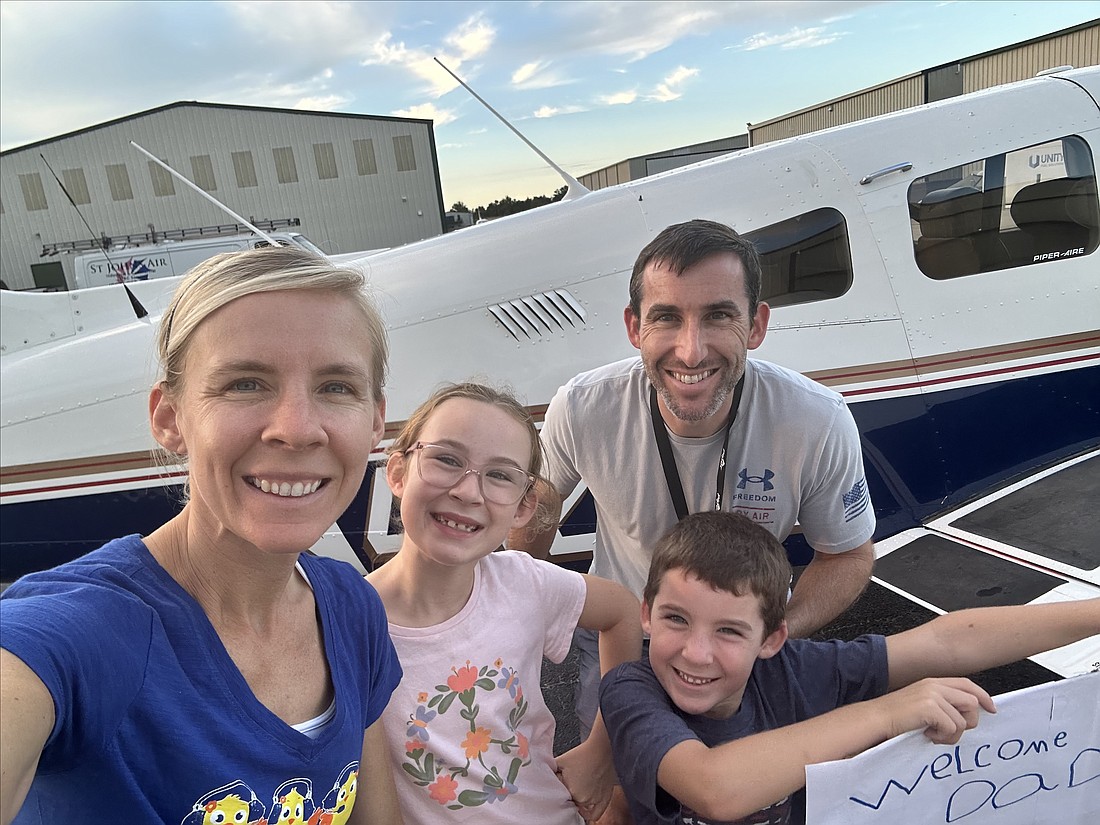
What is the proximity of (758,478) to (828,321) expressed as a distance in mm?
1498

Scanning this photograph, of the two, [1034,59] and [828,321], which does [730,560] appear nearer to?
[828,321]

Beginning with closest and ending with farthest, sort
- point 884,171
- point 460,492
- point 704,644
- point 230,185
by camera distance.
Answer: point 704,644 → point 460,492 → point 884,171 → point 230,185

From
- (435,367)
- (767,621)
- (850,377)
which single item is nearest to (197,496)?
(767,621)

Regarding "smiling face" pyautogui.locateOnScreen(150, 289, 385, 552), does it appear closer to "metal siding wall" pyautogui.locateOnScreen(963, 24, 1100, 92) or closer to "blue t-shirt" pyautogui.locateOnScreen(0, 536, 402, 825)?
"blue t-shirt" pyautogui.locateOnScreen(0, 536, 402, 825)

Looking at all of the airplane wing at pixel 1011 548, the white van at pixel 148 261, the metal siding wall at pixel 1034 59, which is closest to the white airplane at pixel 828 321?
the airplane wing at pixel 1011 548

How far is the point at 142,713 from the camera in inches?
33.8

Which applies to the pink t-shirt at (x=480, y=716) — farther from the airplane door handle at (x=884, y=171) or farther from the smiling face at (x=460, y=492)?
the airplane door handle at (x=884, y=171)

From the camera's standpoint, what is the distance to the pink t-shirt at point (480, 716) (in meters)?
1.46

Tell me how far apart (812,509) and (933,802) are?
95 centimetres

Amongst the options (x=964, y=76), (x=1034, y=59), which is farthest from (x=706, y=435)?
(x=964, y=76)

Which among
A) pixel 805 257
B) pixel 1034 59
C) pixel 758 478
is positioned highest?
pixel 1034 59

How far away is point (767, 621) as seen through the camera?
1.49 metres

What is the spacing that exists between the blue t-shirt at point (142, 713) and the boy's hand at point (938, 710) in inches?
37.6

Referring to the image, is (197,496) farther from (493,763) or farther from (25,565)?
(25,565)
